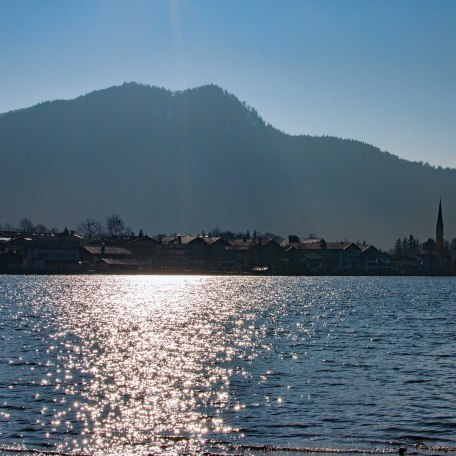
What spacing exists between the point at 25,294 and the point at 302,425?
76802mm

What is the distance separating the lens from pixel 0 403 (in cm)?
2730

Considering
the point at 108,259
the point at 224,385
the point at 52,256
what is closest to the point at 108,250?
the point at 108,259

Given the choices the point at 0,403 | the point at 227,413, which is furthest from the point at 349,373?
the point at 0,403

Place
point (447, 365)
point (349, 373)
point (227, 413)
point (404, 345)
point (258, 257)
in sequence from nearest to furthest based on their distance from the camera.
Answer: point (227, 413) → point (349, 373) → point (447, 365) → point (404, 345) → point (258, 257)

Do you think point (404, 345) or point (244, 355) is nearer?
point (244, 355)

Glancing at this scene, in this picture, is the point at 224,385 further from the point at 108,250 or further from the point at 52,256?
the point at 108,250

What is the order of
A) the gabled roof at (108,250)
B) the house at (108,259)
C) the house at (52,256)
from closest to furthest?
the house at (52,256) → the house at (108,259) → the gabled roof at (108,250)

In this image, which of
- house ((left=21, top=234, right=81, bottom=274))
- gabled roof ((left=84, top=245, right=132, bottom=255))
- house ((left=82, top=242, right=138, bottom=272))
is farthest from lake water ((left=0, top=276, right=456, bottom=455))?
gabled roof ((left=84, top=245, right=132, bottom=255))

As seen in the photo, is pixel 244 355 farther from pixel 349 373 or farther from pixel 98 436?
pixel 98 436

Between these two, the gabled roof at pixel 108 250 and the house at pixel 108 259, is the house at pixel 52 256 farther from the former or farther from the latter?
the gabled roof at pixel 108 250

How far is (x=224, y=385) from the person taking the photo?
3183 cm

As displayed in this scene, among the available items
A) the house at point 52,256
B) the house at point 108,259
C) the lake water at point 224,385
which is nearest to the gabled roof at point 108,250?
the house at point 108,259

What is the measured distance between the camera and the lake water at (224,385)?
2336 cm

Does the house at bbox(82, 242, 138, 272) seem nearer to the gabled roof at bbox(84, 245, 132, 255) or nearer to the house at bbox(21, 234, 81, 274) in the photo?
the gabled roof at bbox(84, 245, 132, 255)
